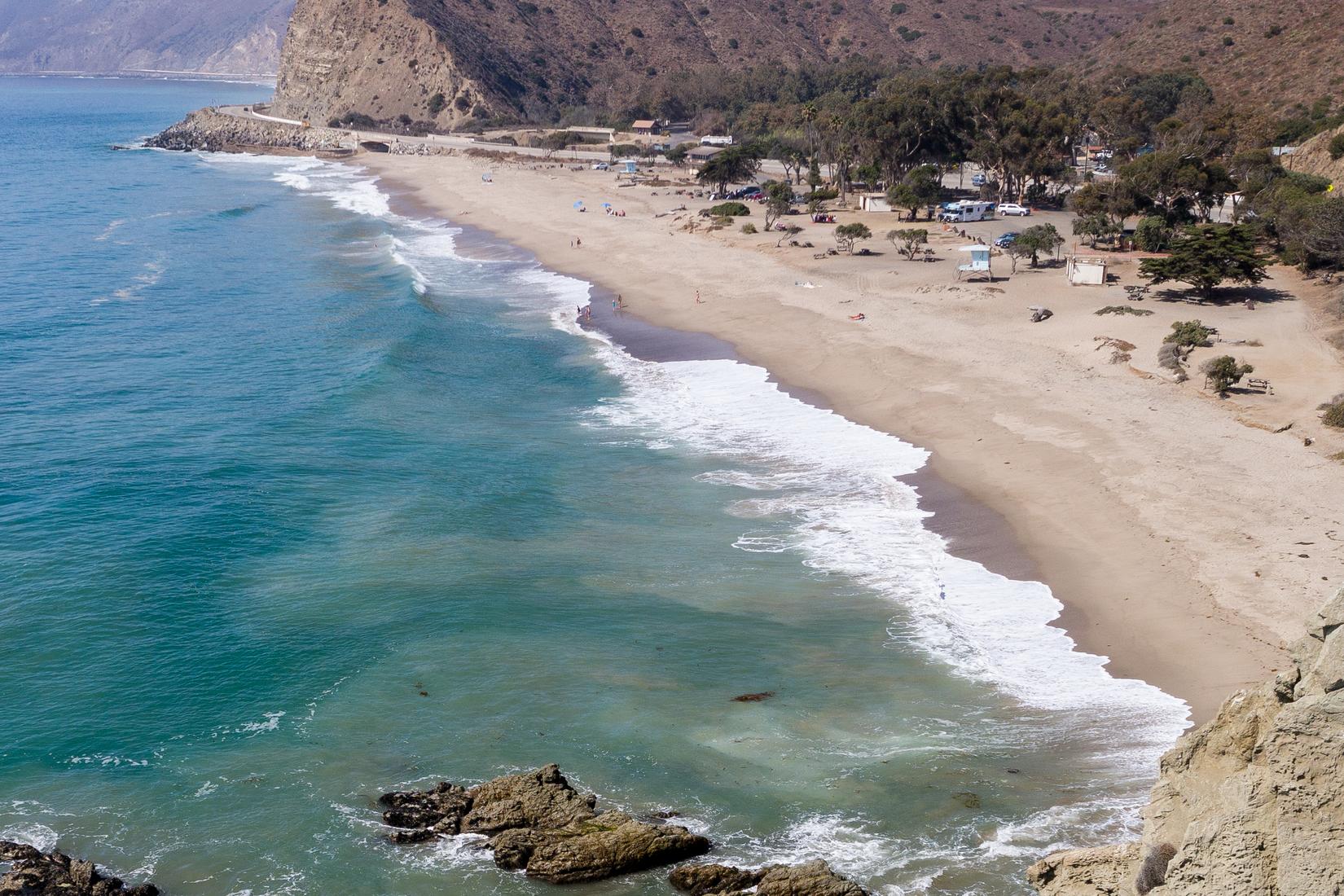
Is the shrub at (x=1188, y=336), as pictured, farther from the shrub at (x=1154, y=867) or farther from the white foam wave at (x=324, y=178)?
the white foam wave at (x=324, y=178)

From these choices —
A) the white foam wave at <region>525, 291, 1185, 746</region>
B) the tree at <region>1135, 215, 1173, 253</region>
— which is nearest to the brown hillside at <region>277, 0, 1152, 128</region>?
the tree at <region>1135, 215, 1173, 253</region>

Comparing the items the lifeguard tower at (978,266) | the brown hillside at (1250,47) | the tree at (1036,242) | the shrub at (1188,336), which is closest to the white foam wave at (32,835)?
the shrub at (1188,336)

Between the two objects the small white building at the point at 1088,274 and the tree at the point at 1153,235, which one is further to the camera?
the tree at the point at 1153,235

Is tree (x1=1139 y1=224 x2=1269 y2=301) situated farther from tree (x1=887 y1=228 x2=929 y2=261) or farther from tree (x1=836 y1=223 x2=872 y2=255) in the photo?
tree (x1=836 y1=223 x2=872 y2=255)

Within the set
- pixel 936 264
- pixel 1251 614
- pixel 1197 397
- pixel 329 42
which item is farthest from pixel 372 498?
pixel 329 42

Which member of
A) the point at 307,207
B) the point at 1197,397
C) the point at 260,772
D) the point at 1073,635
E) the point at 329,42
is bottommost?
the point at 260,772

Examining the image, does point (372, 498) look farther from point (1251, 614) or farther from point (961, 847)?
point (1251, 614)

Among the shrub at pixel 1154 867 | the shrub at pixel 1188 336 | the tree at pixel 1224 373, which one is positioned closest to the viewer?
the shrub at pixel 1154 867
